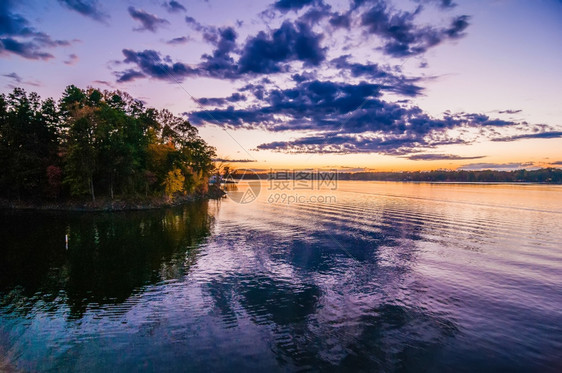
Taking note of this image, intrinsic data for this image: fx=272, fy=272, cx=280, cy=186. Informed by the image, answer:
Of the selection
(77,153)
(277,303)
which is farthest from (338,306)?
(77,153)

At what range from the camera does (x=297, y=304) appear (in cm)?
1920

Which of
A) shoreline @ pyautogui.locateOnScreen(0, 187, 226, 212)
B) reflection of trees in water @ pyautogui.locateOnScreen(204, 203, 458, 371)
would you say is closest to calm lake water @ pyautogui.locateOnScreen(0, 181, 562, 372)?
reflection of trees in water @ pyautogui.locateOnScreen(204, 203, 458, 371)

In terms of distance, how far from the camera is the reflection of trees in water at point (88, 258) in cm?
2005

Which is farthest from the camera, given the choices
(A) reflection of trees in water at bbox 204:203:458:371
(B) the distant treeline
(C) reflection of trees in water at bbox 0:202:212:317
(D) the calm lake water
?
(B) the distant treeline

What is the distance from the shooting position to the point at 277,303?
762 inches

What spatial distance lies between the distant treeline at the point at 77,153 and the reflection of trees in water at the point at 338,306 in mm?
53325

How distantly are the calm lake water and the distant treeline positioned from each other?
3097 centimetres

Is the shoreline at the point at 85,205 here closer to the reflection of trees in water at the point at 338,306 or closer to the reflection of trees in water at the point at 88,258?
the reflection of trees in water at the point at 88,258

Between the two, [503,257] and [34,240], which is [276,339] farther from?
[34,240]

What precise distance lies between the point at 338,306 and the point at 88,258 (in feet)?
86.0

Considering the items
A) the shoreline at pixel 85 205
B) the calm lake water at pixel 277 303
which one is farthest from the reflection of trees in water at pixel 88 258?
the shoreline at pixel 85 205

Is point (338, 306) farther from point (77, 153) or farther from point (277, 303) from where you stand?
point (77, 153)

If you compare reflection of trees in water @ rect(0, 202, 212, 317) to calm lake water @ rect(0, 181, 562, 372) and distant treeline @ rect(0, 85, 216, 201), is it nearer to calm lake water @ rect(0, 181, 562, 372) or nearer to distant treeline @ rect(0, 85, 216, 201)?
calm lake water @ rect(0, 181, 562, 372)

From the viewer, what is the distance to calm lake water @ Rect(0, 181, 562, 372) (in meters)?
13.4
